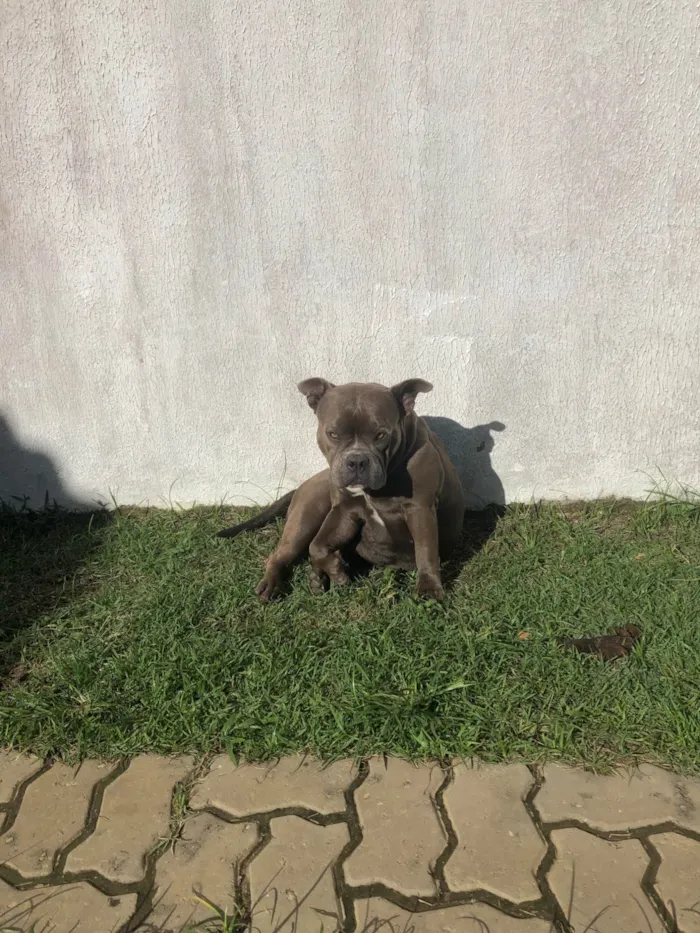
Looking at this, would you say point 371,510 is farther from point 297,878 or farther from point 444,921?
point 444,921

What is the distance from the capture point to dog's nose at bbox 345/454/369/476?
3.65m

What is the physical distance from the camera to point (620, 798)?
267 cm

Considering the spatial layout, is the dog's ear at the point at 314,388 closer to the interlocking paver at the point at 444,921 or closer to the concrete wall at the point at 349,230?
the concrete wall at the point at 349,230

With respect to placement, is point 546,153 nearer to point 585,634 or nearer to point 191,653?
point 585,634

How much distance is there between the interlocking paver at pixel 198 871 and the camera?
232 cm

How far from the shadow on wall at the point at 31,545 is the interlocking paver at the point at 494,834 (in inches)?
79.6

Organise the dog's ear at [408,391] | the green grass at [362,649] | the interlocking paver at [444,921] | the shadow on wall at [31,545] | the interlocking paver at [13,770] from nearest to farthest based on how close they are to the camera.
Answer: the interlocking paver at [444,921] → the interlocking paver at [13,770] → the green grass at [362,649] → the shadow on wall at [31,545] → the dog's ear at [408,391]

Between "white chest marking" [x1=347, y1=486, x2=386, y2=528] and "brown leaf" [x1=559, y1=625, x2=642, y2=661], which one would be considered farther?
"white chest marking" [x1=347, y1=486, x2=386, y2=528]

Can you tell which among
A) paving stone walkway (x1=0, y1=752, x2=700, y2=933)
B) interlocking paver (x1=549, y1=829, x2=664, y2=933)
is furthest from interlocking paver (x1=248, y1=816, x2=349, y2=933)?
interlocking paver (x1=549, y1=829, x2=664, y2=933)

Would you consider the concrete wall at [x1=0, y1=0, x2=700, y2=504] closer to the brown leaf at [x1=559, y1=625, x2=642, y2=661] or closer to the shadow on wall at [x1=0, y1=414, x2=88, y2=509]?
the shadow on wall at [x1=0, y1=414, x2=88, y2=509]

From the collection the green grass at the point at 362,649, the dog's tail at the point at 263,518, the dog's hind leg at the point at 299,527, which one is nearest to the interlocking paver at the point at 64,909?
the green grass at the point at 362,649

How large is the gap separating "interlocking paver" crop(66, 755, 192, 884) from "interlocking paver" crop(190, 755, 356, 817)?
0.12 m

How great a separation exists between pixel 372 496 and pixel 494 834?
180 centimetres

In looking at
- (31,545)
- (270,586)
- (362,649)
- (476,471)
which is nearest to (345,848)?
(362,649)
